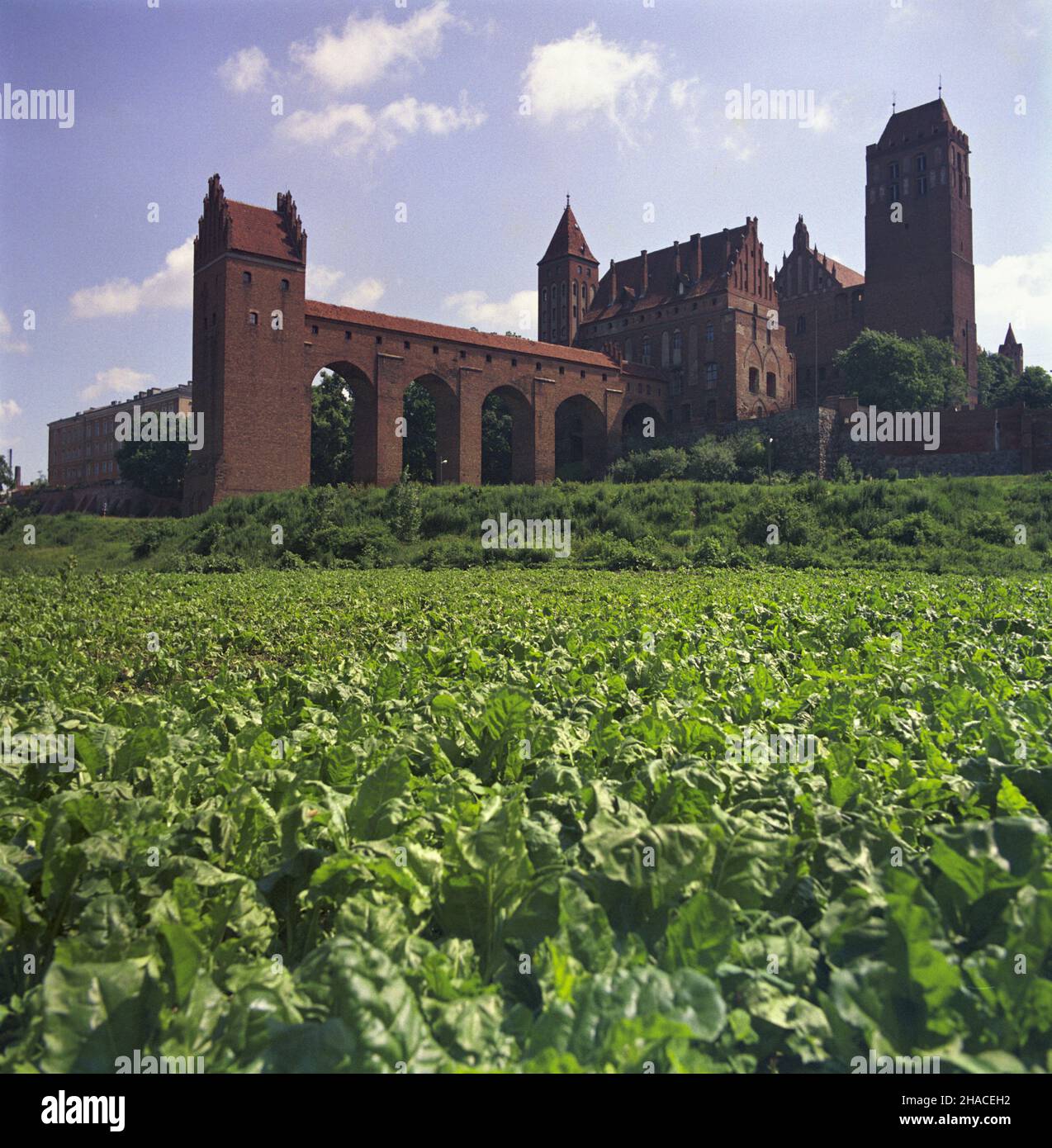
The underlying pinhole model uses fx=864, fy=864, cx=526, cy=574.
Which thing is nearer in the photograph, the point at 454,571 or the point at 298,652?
the point at 298,652

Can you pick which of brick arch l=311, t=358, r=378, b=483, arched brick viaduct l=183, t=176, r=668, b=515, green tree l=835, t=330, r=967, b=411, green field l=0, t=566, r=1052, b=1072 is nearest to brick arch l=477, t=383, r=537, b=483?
arched brick viaduct l=183, t=176, r=668, b=515

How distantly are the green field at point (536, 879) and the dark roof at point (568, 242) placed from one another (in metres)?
68.1

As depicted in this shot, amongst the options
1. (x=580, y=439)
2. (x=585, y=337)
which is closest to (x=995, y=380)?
(x=585, y=337)

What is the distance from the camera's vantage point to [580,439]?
188ft

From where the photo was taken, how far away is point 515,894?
1891 millimetres

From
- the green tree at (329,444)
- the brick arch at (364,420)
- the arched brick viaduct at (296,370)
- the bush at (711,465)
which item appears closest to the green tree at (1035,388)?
the bush at (711,465)

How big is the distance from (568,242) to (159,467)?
35389 millimetres

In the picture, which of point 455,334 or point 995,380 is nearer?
point 455,334

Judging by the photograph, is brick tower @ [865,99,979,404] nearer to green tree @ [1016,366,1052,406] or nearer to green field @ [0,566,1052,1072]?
green tree @ [1016,366,1052,406]

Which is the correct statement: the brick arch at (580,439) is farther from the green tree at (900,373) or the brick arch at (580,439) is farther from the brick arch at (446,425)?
the green tree at (900,373)

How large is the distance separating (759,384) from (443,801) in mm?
57880

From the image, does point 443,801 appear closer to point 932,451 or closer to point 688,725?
point 688,725

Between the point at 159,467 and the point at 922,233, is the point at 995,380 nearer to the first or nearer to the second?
the point at 922,233

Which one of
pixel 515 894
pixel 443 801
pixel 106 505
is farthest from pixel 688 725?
pixel 106 505
